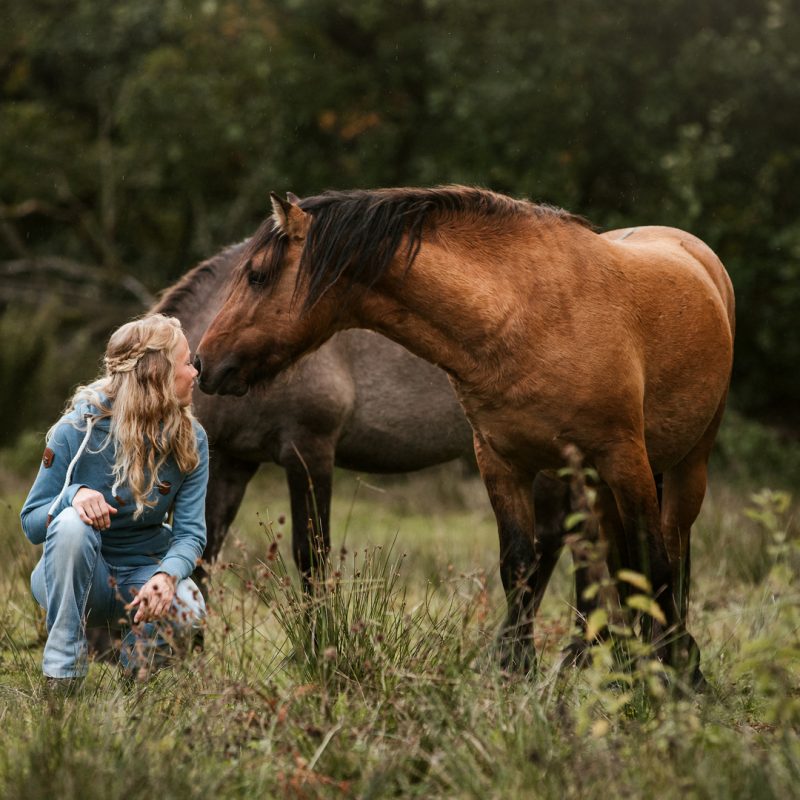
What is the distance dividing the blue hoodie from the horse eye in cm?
57

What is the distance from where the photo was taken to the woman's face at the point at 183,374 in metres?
4.02

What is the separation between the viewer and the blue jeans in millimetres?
3723

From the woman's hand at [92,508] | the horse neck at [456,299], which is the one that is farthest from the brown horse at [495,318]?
the woman's hand at [92,508]

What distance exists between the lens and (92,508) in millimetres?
3770

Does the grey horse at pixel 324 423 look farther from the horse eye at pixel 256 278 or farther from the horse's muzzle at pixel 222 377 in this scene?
the horse eye at pixel 256 278

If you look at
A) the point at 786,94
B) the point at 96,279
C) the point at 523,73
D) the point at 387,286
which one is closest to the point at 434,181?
the point at 523,73

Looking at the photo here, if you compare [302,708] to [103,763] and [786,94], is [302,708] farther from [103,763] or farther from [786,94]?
[786,94]

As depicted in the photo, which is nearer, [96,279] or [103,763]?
[103,763]

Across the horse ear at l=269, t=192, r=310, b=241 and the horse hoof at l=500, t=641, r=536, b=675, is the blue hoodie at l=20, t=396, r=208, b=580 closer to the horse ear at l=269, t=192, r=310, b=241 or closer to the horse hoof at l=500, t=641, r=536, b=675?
the horse ear at l=269, t=192, r=310, b=241

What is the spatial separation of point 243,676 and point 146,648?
1.73 ft

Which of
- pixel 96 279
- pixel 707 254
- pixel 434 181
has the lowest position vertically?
pixel 96 279

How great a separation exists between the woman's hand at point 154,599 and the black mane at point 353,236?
3.60 ft

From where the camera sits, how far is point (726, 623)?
5.78 m

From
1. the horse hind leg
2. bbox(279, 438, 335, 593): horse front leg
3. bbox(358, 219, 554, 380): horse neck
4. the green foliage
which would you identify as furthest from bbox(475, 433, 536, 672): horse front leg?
the green foliage
